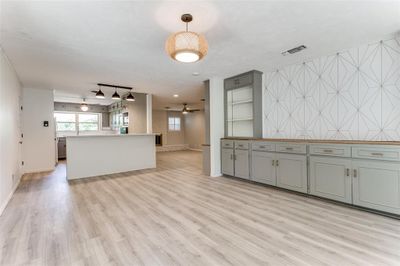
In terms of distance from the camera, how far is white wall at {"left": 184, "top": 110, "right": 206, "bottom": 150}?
11172mm

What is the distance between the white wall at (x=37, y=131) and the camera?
17.8 feet

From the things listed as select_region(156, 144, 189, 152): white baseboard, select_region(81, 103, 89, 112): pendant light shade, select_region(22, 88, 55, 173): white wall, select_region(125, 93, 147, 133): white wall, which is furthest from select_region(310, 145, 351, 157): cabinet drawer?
select_region(81, 103, 89, 112): pendant light shade

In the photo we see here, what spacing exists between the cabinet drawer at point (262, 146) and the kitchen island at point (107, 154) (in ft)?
10.8

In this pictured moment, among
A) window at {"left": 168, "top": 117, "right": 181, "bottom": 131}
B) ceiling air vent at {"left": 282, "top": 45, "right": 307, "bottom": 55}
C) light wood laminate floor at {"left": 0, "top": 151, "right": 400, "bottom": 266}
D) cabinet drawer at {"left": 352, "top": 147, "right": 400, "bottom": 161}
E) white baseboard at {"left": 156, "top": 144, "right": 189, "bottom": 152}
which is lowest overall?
light wood laminate floor at {"left": 0, "top": 151, "right": 400, "bottom": 266}

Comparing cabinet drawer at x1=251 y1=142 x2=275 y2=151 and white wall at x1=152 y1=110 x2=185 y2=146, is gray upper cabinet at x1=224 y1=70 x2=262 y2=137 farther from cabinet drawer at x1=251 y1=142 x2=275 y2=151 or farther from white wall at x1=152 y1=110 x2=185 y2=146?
white wall at x1=152 y1=110 x2=185 y2=146

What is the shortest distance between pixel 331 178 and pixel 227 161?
221cm

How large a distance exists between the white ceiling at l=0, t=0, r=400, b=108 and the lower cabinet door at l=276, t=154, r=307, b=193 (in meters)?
1.83

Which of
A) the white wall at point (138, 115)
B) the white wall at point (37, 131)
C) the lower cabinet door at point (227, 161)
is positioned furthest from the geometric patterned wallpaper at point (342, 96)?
the white wall at point (37, 131)

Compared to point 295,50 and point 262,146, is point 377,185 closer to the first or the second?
point 262,146

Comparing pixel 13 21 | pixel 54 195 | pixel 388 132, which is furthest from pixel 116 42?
pixel 388 132

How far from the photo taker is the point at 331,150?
2.98 metres

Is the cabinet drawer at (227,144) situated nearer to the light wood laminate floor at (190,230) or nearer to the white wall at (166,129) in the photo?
the light wood laminate floor at (190,230)

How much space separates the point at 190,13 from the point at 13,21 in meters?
2.05

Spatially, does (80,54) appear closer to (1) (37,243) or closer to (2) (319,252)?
(1) (37,243)
